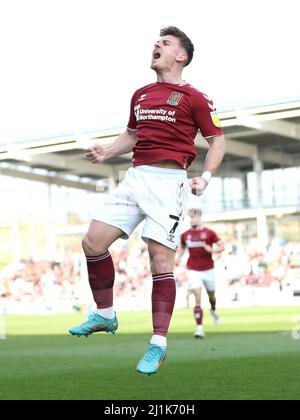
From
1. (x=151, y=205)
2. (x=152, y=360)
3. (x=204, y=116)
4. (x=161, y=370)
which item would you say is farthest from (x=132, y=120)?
(x=161, y=370)

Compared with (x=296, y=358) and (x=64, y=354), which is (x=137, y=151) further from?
(x=64, y=354)

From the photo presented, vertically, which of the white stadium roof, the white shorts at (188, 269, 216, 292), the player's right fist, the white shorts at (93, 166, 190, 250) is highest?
the white stadium roof

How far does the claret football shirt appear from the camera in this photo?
6520 mm

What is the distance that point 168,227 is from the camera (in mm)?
6453

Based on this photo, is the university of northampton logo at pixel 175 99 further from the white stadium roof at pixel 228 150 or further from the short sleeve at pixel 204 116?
the white stadium roof at pixel 228 150

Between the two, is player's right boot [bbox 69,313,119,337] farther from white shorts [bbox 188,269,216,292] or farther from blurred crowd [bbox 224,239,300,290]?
blurred crowd [bbox 224,239,300,290]

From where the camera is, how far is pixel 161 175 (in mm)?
6520

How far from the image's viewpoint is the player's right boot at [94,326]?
653cm

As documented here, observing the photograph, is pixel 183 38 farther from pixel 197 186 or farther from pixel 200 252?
Result: pixel 200 252

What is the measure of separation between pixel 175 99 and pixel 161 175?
571 millimetres

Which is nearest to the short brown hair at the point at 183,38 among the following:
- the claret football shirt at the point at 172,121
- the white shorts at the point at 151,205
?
the claret football shirt at the point at 172,121

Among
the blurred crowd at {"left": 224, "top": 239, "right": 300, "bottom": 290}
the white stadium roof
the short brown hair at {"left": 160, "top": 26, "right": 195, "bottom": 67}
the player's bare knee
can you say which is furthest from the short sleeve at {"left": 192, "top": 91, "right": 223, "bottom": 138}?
the blurred crowd at {"left": 224, "top": 239, "right": 300, "bottom": 290}

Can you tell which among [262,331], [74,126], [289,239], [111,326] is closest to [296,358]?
[111,326]
